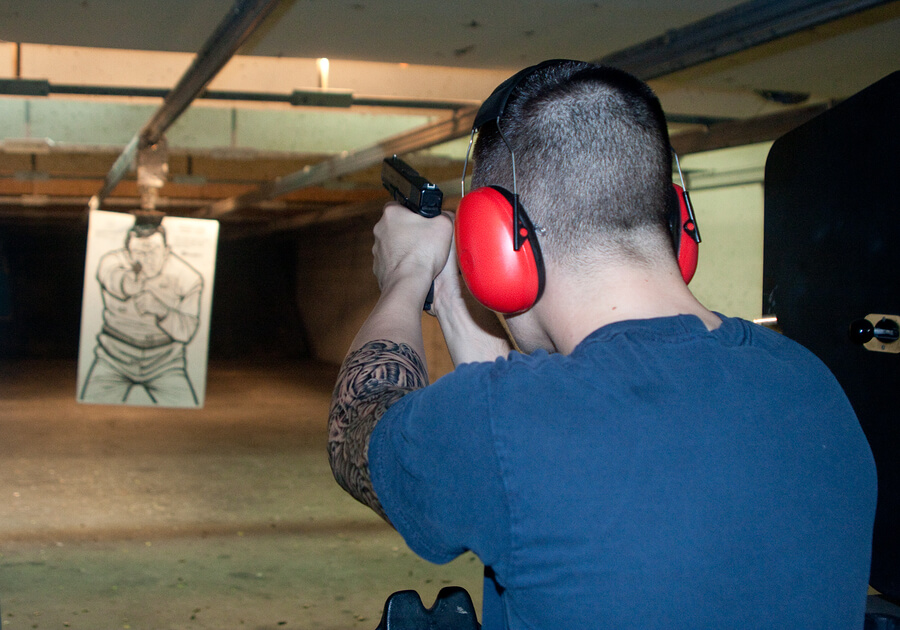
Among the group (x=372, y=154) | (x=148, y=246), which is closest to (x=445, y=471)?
(x=372, y=154)

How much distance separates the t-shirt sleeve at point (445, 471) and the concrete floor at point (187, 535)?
1.94 m

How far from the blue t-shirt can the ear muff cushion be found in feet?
0.39

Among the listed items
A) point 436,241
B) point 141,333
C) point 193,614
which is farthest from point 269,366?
point 436,241

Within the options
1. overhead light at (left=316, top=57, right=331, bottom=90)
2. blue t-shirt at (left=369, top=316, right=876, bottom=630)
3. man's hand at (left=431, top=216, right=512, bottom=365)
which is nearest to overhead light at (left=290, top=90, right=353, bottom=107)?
overhead light at (left=316, top=57, right=331, bottom=90)

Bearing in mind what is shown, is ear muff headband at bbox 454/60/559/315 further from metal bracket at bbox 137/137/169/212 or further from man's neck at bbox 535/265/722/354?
metal bracket at bbox 137/137/169/212

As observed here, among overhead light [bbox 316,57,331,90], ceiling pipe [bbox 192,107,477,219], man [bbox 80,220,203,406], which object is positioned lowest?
man [bbox 80,220,203,406]

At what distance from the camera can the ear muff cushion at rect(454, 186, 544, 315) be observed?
2.41 ft

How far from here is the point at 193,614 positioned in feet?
7.85

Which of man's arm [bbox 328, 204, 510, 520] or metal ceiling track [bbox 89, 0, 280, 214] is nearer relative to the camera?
man's arm [bbox 328, 204, 510, 520]

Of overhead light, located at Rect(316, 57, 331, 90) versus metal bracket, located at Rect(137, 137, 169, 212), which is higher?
overhead light, located at Rect(316, 57, 331, 90)

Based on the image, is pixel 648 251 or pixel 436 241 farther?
pixel 436 241

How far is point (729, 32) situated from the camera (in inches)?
81.6

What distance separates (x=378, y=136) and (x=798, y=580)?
429 cm

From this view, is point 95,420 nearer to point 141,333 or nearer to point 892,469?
point 141,333
